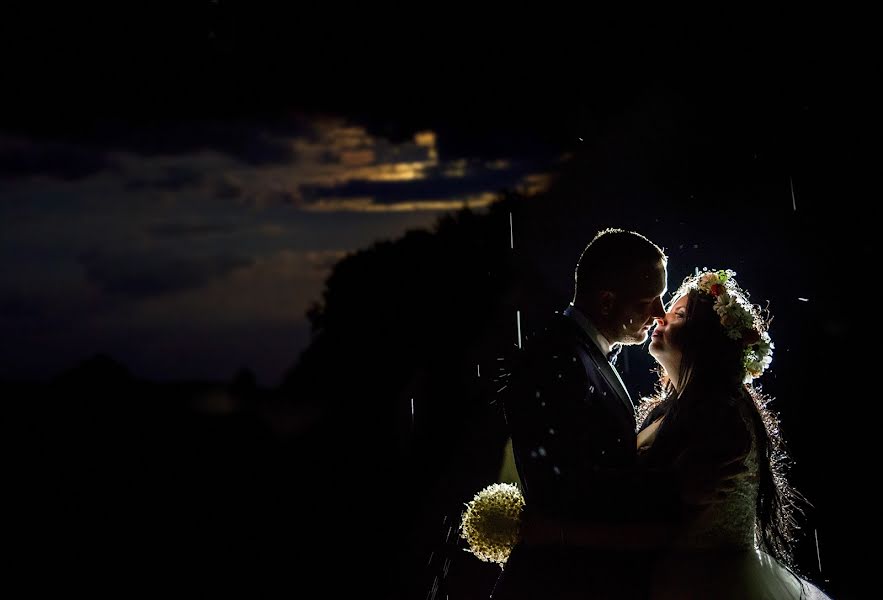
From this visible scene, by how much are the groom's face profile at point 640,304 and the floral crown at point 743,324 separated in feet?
1.53

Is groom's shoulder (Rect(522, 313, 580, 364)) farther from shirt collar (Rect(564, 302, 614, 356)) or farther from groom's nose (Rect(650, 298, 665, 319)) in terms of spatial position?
groom's nose (Rect(650, 298, 665, 319))

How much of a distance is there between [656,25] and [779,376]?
4376mm

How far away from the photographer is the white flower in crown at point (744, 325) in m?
4.15

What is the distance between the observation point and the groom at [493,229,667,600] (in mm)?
3510

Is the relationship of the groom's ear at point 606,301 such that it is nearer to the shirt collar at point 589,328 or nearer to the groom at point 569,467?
the shirt collar at point 589,328

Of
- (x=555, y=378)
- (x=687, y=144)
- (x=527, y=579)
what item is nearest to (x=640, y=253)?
(x=555, y=378)

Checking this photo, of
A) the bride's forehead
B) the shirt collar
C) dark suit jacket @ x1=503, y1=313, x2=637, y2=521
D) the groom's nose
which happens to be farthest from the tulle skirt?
the bride's forehead

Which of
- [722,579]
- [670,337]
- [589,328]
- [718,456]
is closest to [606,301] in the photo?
[589,328]

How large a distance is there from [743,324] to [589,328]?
99 centimetres

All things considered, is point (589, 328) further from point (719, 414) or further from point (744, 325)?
point (744, 325)

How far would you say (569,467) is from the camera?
351 centimetres

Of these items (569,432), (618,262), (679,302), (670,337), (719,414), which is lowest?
(719,414)

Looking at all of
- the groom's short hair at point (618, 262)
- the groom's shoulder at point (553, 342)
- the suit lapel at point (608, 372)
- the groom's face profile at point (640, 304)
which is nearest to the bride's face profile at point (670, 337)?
the groom's face profile at point (640, 304)

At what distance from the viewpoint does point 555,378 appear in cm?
361
